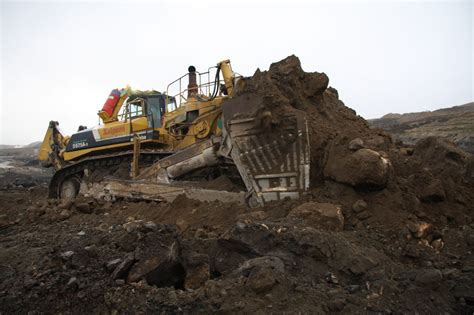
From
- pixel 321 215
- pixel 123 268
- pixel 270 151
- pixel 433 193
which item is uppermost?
pixel 270 151

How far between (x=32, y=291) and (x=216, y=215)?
94.0 inches

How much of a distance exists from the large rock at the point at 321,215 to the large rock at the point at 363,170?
380 millimetres

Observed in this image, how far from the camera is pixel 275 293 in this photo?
2.47 metres

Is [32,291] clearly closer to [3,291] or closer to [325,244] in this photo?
[3,291]

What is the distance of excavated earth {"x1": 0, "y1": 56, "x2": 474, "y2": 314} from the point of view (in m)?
2.49

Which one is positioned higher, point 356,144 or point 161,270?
point 356,144

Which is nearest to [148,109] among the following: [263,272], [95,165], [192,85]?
[192,85]

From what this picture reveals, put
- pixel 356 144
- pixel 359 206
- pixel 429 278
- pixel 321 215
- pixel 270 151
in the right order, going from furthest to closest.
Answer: pixel 270 151
pixel 356 144
pixel 359 206
pixel 321 215
pixel 429 278

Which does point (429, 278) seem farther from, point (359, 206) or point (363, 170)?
point (363, 170)

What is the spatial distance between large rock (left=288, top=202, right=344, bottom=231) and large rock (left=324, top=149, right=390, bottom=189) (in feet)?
1.25

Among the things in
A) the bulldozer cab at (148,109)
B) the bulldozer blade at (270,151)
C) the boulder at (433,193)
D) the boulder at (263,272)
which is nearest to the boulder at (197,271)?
the boulder at (263,272)

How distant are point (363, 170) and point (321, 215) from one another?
2.18 feet

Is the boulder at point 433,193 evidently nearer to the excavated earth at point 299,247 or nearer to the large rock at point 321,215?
the excavated earth at point 299,247

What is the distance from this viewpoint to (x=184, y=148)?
6.62 metres
